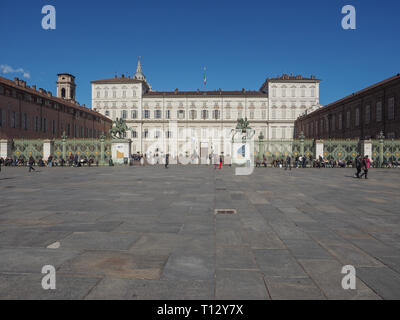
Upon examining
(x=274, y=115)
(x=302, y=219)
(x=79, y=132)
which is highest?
(x=274, y=115)

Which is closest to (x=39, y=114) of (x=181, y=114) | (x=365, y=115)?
(x=181, y=114)

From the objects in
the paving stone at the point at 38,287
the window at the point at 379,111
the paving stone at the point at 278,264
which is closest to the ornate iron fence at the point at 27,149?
the paving stone at the point at 38,287

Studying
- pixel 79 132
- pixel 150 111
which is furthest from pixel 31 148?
pixel 150 111

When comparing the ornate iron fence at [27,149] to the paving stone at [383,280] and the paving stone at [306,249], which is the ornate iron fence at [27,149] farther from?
the paving stone at [383,280]

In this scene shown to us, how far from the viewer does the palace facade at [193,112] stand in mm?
61625

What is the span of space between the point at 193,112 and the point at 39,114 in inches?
1248

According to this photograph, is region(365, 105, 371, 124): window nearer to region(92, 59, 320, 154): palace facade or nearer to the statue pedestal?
region(92, 59, 320, 154): palace facade

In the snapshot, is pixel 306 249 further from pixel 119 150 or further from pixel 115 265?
pixel 119 150

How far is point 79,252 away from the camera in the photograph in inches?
135

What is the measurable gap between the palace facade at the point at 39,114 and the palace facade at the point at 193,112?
8.40m

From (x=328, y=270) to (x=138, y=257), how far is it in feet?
6.54

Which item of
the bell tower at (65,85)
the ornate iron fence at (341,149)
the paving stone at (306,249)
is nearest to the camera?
the paving stone at (306,249)

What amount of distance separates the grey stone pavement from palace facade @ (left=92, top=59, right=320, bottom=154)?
55.9m
